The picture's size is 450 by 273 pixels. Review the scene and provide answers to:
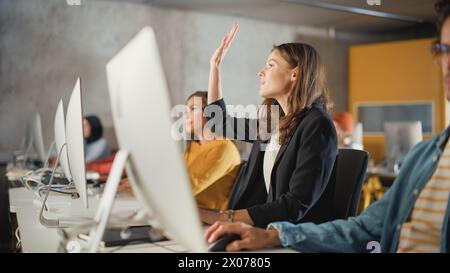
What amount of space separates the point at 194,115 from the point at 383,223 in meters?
0.81

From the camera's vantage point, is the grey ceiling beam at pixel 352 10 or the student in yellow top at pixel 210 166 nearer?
the grey ceiling beam at pixel 352 10

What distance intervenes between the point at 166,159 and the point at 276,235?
51 centimetres

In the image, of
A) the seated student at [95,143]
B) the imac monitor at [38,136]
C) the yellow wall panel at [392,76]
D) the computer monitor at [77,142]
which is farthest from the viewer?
the yellow wall panel at [392,76]

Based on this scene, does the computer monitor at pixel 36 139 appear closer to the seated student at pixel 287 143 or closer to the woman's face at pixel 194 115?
the woman's face at pixel 194 115

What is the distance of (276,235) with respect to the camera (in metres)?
1.17

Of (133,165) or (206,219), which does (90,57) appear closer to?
(206,219)

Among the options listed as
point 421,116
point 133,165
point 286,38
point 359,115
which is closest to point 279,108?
point 286,38

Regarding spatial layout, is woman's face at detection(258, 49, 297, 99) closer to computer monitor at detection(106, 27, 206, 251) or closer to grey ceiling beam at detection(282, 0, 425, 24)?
grey ceiling beam at detection(282, 0, 425, 24)

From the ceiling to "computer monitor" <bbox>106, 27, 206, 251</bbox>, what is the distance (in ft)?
3.05

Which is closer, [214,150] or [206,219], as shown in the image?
[206,219]

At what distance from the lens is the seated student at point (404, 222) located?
3.59 feet

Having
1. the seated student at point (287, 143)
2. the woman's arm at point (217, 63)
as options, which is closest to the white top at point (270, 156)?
the seated student at point (287, 143)

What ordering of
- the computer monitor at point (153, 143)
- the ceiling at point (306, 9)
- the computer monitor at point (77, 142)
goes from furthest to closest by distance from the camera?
the ceiling at point (306, 9), the computer monitor at point (77, 142), the computer monitor at point (153, 143)

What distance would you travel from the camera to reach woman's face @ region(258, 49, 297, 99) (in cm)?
152
